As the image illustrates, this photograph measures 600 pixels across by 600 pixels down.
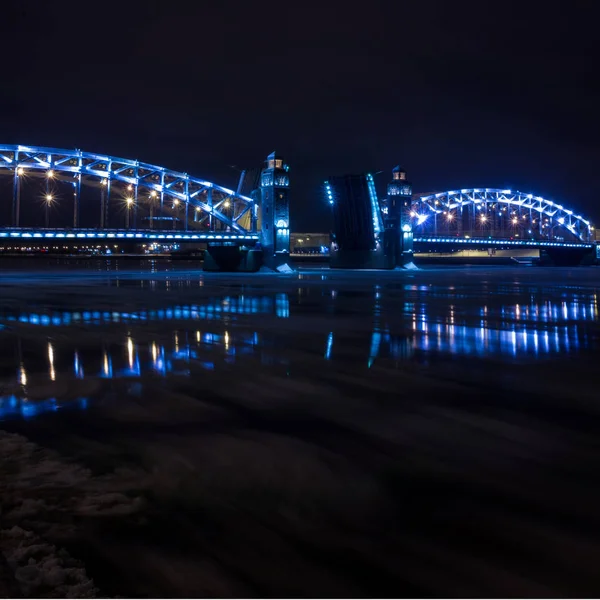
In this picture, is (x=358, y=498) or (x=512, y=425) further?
(x=512, y=425)

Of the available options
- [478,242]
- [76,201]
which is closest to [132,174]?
[76,201]

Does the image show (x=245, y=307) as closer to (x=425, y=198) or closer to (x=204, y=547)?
(x=204, y=547)

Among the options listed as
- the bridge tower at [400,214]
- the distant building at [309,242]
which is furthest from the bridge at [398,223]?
the distant building at [309,242]

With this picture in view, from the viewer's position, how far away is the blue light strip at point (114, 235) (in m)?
73.7

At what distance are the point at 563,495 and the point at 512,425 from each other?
6.12 ft

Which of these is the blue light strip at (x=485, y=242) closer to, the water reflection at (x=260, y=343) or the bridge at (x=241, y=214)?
the bridge at (x=241, y=214)

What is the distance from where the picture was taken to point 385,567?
3291 millimetres

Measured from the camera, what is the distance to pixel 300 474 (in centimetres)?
477

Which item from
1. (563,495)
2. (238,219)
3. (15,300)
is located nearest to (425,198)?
(238,219)

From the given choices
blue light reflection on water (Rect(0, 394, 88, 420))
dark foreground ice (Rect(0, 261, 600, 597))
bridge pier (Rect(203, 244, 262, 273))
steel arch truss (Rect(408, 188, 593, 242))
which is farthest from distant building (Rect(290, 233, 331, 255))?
blue light reflection on water (Rect(0, 394, 88, 420))

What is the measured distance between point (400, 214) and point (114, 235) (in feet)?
155

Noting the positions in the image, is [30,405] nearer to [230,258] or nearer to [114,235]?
[114,235]

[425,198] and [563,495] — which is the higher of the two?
[425,198]

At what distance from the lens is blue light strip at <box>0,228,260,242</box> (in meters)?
73.7
